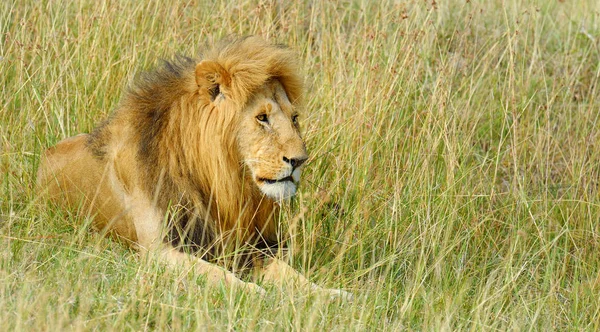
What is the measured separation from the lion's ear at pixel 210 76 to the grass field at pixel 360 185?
1.89ft

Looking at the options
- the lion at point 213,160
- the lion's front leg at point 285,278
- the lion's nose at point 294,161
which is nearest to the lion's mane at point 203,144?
the lion at point 213,160

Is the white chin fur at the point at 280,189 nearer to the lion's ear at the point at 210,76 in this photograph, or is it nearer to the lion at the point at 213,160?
the lion at the point at 213,160

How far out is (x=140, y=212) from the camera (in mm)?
4578

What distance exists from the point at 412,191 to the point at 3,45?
8.07 feet

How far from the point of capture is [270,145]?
4.28 metres

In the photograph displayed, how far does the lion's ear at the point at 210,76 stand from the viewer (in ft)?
14.2

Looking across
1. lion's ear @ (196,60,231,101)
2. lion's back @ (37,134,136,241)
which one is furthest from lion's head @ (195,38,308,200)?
lion's back @ (37,134,136,241)

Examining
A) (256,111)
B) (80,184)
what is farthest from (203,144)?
(80,184)

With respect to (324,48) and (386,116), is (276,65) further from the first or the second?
(324,48)

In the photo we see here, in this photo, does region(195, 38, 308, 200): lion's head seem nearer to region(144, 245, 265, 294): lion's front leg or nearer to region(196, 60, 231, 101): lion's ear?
region(196, 60, 231, 101): lion's ear

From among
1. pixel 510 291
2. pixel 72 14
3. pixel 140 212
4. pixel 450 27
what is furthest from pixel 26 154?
pixel 450 27

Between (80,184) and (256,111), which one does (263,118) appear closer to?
(256,111)

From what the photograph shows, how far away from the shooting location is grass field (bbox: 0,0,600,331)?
12.6 feet

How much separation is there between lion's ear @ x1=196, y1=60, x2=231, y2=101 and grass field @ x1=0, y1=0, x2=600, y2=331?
0.58 metres
